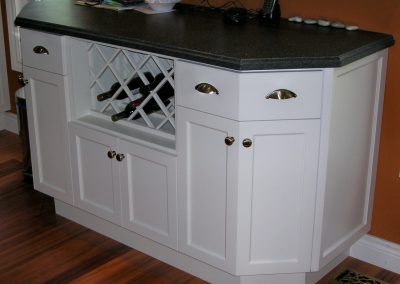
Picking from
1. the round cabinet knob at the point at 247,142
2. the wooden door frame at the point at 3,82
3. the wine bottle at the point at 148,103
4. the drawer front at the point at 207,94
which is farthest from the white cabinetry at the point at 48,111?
the wooden door frame at the point at 3,82

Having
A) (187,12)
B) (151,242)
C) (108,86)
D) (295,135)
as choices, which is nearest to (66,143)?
(108,86)

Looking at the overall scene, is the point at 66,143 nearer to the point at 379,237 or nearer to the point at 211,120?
the point at 211,120

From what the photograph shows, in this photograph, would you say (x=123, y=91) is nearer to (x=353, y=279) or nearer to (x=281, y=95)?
(x=281, y=95)

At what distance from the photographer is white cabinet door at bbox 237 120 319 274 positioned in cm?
220

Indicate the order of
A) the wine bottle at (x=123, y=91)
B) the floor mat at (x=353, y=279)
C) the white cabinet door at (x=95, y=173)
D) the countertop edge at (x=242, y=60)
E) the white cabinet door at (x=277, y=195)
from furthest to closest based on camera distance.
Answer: the wine bottle at (x=123, y=91) → the white cabinet door at (x=95, y=173) → the floor mat at (x=353, y=279) → the white cabinet door at (x=277, y=195) → the countertop edge at (x=242, y=60)

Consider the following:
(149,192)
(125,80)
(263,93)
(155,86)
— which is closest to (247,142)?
(263,93)

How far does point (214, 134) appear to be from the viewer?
227 cm

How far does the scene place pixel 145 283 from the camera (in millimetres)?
2605

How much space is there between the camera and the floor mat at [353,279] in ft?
8.51

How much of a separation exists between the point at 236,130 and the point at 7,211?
1516 mm

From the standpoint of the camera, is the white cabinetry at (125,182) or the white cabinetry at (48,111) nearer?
the white cabinetry at (125,182)

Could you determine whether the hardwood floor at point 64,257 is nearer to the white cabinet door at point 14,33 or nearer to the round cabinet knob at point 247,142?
the round cabinet knob at point 247,142

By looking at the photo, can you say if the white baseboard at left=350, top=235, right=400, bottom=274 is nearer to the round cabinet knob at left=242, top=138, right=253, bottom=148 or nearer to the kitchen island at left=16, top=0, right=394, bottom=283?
the kitchen island at left=16, top=0, right=394, bottom=283

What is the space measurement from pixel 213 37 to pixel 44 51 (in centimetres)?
80
